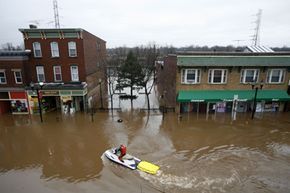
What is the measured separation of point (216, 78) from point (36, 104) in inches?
825

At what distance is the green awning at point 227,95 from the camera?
64.2 ft

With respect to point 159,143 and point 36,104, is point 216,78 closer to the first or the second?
point 159,143

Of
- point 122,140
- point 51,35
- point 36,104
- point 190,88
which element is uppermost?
point 51,35

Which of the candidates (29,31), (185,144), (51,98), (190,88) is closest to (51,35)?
(29,31)

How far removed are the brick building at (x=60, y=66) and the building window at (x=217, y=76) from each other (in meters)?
14.4

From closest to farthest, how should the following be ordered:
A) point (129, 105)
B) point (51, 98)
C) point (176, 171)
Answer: point (176, 171)
point (51, 98)
point (129, 105)

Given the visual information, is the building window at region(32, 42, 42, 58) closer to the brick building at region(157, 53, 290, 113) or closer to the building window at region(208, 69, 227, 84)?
the brick building at region(157, 53, 290, 113)

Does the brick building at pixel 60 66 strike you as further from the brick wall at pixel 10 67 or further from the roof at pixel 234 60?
the roof at pixel 234 60

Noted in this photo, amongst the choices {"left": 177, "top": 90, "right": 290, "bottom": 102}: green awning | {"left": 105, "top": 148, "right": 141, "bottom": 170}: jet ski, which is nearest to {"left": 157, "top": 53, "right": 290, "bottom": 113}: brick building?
Result: {"left": 177, "top": 90, "right": 290, "bottom": 102}: green awning

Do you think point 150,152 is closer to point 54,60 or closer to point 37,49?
point 54,60

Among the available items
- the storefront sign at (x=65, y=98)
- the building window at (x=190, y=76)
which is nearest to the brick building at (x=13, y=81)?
the storefront sign at (x=65, y=98)

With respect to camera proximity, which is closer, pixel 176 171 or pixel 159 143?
pixel 176 171

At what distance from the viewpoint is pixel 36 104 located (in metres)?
21.4

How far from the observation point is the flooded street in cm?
1015
